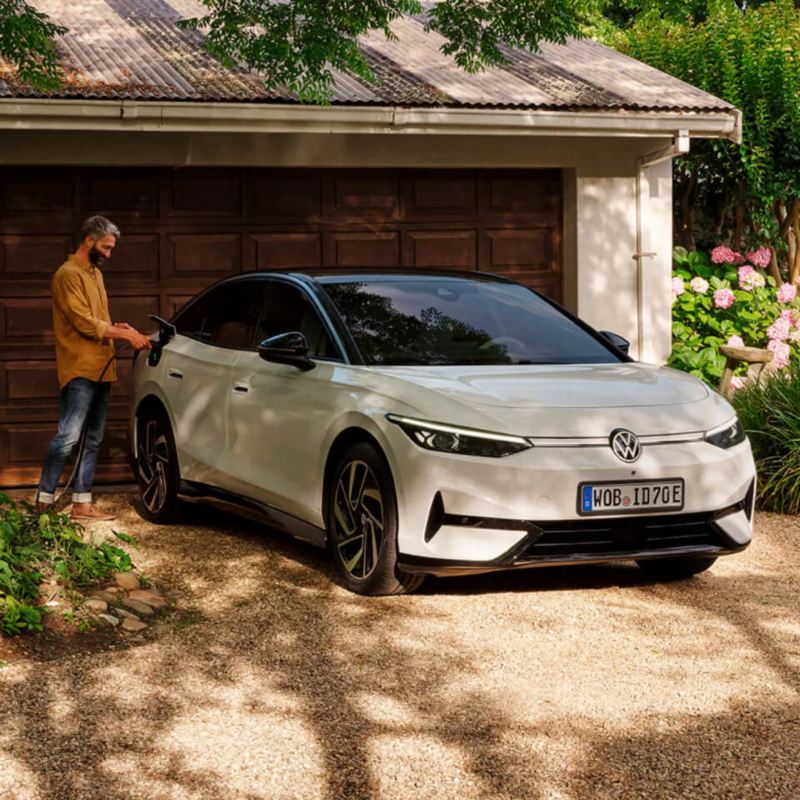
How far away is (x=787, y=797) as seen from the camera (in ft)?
14.8

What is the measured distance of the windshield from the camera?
784 cm

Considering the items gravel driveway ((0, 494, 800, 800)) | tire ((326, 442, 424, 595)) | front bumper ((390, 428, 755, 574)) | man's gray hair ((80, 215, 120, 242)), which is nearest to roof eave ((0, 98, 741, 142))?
man's gray hair ((80, 215, 120, 242))

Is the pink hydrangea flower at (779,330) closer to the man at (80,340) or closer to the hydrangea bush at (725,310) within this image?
the hydrangea bush at (725,310)

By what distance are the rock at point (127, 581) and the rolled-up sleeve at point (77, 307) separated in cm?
227

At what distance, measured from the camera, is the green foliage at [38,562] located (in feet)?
21.6

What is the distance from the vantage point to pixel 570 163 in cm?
1309

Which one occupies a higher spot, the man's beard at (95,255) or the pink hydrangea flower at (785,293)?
the man's beard at (95,255)

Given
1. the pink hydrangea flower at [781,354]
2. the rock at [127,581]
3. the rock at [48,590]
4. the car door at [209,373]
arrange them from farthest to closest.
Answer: the pink hydrangea flower at [781,354] → the car door at [209,373] → the rock at [127,581] → the rock at [48,590]

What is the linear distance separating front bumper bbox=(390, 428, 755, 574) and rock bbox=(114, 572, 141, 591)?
58.2 inches

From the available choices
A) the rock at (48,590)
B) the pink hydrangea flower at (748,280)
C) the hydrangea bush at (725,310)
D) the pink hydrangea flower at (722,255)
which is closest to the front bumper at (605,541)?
the rock at (48,590)

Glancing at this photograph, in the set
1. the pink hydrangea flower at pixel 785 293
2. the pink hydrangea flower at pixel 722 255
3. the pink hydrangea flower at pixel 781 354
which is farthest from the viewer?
the pink hydrangea flower at pixel 722 255

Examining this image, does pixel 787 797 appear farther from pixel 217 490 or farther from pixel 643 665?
pixel 217 490

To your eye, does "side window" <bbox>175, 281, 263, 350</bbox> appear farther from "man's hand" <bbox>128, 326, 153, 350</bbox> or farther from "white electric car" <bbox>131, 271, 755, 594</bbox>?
"man's hand" <bbox>128, 326, 153, 350</bbox>

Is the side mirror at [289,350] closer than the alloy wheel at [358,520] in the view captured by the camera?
No
